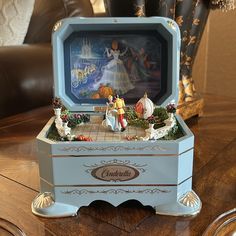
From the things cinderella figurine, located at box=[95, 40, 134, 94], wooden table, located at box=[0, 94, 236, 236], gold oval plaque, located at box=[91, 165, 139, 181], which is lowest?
wooden table, located at box=[0, 94, 236, 236]

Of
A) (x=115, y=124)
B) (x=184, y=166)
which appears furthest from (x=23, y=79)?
(x=184, y=166)

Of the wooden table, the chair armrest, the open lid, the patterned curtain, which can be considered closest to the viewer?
the wooden table

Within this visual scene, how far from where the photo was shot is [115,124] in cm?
55

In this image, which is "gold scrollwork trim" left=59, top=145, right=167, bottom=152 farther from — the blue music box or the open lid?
the open lid

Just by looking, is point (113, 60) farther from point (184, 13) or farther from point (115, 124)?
point (184, 13)

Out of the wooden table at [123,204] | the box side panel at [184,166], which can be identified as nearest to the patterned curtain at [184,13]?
the wooden table at [123,204]

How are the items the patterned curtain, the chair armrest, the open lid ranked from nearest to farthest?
the open lid
the patterned curtain
the chair armrest

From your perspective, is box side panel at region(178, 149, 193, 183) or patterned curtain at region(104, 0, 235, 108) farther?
patterned curtain at region(104, 0, 235, 108)

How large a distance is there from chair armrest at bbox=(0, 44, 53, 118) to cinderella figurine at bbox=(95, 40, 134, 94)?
1.66 ft

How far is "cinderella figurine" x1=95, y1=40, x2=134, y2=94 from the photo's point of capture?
646 millimetres

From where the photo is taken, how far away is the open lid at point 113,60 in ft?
1.95

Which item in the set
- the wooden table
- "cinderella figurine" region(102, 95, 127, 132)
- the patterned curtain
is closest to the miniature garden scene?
"cinderella figurine" region(102, 95, 127, 132)

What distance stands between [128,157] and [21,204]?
184 mm

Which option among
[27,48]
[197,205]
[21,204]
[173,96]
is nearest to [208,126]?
[173,96]
